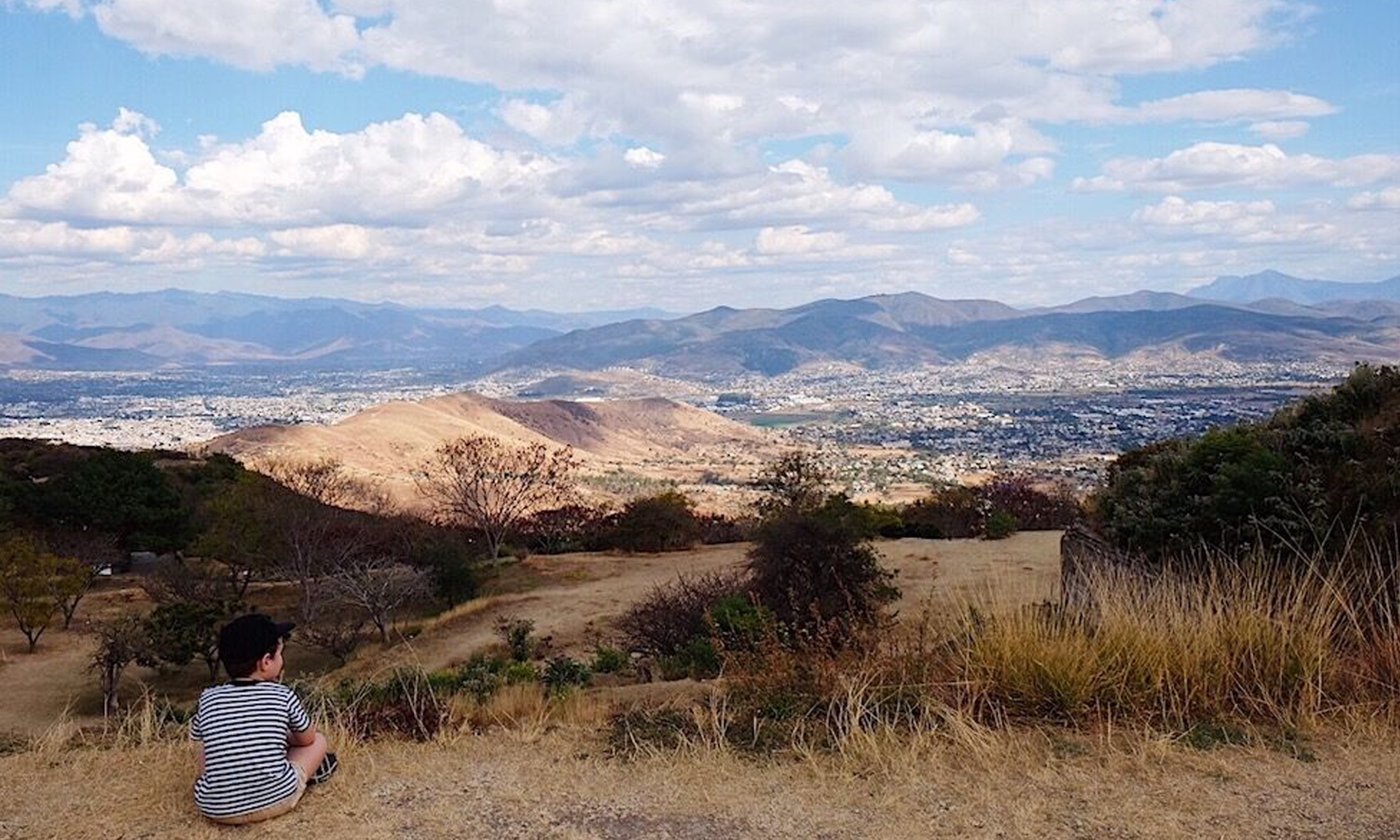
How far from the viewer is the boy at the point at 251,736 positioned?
4.56 meters

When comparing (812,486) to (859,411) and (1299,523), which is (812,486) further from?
(859,411)

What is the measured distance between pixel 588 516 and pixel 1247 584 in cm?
2513

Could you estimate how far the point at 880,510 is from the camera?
2823 centimetres

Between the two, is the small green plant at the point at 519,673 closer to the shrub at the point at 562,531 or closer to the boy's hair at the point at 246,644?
the boy's hair at the point at 246,644

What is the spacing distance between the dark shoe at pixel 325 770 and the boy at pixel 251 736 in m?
0.05

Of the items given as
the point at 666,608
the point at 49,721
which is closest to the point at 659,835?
the point at 666,608

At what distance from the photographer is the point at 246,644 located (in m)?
4.75

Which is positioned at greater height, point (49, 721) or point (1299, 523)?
point (1299, 523)

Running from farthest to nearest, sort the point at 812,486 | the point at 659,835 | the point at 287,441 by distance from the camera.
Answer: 1. the point at 287,441
2. the point at 812,486
3. the point at 659,835

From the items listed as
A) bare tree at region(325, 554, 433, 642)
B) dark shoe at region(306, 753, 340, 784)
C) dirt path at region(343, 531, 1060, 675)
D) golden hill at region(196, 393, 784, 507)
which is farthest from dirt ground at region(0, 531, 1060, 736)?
golden hill at region(196, 393, 784, 507)

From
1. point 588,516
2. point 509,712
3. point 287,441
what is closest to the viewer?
point 509,712

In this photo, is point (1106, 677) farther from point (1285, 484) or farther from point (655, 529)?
point (655, 529)

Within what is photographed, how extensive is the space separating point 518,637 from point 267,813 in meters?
9.80

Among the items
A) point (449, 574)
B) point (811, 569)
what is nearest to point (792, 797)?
point (811, 569)
